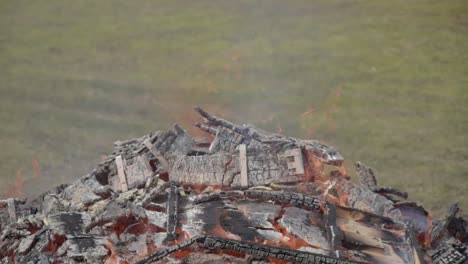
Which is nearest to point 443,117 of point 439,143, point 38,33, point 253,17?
point 439,143

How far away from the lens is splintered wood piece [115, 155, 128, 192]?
6.22 m

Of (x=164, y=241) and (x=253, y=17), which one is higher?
(x=253, y=17)

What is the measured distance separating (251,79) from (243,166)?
7.92 feet

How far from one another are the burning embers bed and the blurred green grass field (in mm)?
1074

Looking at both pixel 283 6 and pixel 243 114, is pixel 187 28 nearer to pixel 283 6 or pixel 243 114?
pixel 283 6

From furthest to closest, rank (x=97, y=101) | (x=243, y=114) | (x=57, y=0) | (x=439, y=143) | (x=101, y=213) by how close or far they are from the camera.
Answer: (x=57, y=0), (x=97, y=101), (x=243, y=114), (x=439, y=143), (x=101, y=213)

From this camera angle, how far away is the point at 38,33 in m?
Result: 9.34

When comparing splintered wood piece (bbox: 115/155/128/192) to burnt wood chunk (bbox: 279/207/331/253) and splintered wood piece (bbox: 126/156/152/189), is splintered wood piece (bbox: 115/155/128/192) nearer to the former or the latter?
splintered wood piece (bbox: 126/156/152/189)

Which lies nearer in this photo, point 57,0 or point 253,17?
point 253,17

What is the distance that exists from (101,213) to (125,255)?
680 millimetres

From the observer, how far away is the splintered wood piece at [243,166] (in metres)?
5.94

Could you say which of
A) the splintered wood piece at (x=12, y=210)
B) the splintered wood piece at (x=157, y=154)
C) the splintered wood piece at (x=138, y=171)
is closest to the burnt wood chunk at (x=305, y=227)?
the splintered wood piece at (x=157, y=154)

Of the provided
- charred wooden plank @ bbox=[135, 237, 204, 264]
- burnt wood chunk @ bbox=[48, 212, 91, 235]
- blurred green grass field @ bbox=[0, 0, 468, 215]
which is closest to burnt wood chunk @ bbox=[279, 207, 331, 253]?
charred wooden plank @ bbox=[135, 237, 204, 264]

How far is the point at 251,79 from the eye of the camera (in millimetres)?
8117
